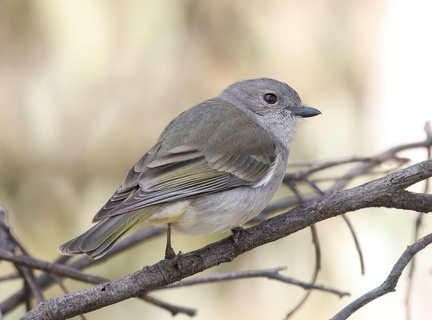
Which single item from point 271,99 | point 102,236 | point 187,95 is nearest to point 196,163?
point 102,236

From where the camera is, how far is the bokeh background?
5727mm

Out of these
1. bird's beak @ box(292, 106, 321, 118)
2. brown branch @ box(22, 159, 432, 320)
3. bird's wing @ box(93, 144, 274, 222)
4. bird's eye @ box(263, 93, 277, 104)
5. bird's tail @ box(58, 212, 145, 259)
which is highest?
bird's eye @ box(263, 93, 277, 104)

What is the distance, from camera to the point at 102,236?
3.45 metres

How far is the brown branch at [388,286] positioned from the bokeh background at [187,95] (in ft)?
9.29

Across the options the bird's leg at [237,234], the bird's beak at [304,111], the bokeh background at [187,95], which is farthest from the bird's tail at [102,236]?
the bokeh background at [187,95]

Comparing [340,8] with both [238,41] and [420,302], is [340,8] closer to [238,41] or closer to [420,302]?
[238,41]

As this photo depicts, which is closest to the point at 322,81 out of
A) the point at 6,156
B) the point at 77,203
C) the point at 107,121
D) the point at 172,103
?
the point at 172,103

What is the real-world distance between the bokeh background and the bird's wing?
4.97ft

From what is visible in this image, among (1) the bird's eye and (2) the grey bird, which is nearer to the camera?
(2) the grey bird

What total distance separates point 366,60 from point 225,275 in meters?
3.04

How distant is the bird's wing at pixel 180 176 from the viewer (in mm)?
3703

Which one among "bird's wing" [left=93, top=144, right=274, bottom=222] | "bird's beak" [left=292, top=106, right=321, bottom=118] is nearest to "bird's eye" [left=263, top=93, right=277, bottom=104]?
"bird's beak" [left=292, top=106, right=321, bottom=118]

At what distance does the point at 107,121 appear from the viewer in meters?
5.98

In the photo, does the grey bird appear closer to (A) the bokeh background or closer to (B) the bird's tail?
(B) the bird's tail
